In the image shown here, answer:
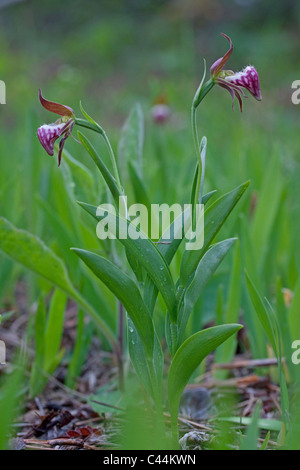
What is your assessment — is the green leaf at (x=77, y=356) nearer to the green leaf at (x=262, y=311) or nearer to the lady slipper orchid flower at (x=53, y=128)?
the green leaf at (x=262, y=311)

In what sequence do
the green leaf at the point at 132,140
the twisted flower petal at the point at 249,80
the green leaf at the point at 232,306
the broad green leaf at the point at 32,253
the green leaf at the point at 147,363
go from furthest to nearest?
the green leaf at the point at 132,140 < the green leaf at the point at 232,306 < the broad green leaf at the point at 32,253 < the green leaf at the point at 147,363 < the twisted flower petal at the point at 249,80

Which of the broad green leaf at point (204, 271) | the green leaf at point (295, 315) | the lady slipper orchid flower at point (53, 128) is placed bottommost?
the green leaf at point (295, 315)

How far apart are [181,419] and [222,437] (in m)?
0.32

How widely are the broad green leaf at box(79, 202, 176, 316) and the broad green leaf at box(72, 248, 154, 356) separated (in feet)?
0.10

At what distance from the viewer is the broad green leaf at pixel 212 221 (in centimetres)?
67

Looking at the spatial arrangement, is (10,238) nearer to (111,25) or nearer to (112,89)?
(112,89)

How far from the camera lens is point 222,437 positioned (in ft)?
1.68

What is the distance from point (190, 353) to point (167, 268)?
0.36ft

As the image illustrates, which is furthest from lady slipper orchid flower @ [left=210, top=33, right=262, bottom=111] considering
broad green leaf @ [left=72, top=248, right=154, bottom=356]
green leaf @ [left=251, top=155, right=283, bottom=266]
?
green leaf @ [left=251, top=155, right=283, bottom=266]

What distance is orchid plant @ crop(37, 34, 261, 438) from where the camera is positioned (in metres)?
0.65

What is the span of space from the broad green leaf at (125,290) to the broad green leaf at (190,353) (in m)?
0.05

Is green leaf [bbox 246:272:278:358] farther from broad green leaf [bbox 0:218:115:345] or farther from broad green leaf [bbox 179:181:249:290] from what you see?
broad green leaf [bbox 0:218:115:345]

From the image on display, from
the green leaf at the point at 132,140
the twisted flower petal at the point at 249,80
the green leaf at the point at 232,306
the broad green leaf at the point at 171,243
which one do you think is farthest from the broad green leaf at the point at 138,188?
the twisted flower petal at the point at 249,80
